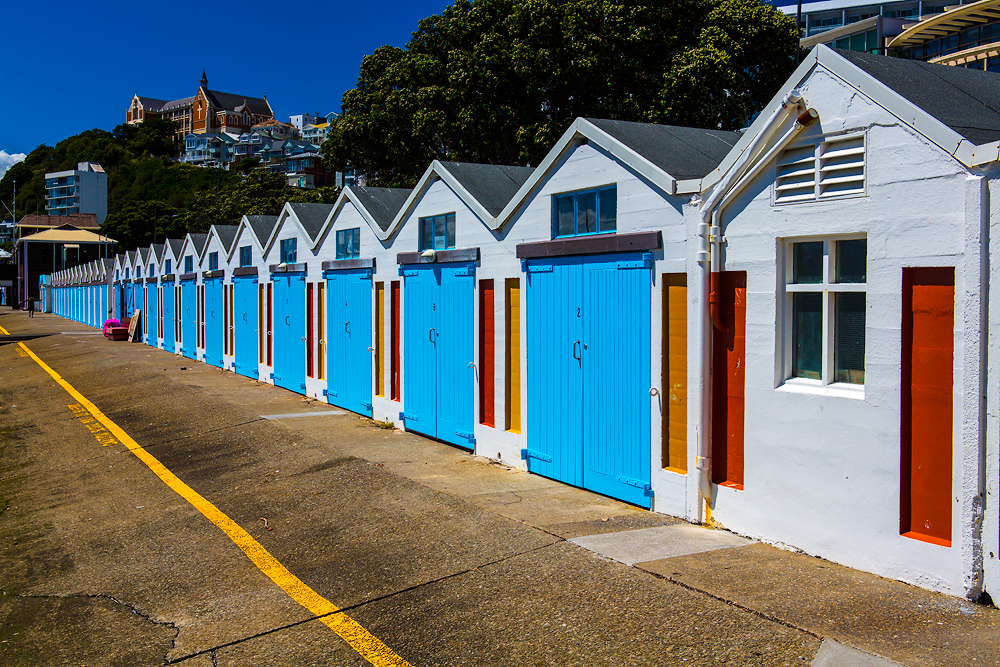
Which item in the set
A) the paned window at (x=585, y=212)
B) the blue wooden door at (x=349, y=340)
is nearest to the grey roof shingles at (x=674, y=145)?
the paned window at (x=585, y=212)

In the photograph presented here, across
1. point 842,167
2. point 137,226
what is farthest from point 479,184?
point 137,226

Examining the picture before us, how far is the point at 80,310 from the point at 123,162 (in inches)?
4587

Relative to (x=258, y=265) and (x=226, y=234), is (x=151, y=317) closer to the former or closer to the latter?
(x=226, y=234)

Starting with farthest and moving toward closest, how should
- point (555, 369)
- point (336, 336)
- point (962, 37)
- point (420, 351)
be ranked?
point (962, 37) → point (336, 336) → point (420, 351) → point (555, 369)

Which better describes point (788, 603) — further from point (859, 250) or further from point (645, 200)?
point (645, 200)

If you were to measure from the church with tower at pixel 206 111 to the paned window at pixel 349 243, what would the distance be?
582ft

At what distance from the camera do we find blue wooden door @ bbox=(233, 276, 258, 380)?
19.8 meters

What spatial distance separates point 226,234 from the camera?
74.1ft

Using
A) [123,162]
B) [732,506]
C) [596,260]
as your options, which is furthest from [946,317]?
[123,162]

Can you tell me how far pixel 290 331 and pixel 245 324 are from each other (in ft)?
12.3

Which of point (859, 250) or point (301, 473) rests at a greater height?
point (859, 250)

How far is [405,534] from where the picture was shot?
7016mm

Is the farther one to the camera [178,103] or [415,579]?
[178,103]

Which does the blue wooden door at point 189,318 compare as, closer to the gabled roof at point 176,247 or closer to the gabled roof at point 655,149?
the gabled roof at point 176,247
